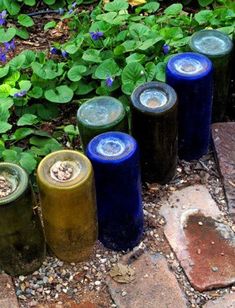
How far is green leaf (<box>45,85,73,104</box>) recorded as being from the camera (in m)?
3.15

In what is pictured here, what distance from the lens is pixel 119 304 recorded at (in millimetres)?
2541

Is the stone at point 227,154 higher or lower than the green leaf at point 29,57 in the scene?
lower

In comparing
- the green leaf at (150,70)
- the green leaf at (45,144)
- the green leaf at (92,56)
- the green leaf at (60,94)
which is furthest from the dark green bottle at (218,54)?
the green leaf at (45,144)

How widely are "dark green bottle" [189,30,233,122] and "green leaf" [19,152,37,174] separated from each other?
80 centimetres

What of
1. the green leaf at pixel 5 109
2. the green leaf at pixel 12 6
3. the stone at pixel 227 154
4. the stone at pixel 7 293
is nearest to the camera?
the stone at pixel 7 293

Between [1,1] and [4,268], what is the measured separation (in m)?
1.74

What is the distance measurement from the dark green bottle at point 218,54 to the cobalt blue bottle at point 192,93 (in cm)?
11

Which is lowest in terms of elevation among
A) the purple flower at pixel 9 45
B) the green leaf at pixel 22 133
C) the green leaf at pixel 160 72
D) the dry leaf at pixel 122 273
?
the dry leaf at pixel 122 273

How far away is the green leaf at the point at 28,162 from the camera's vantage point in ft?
9.20

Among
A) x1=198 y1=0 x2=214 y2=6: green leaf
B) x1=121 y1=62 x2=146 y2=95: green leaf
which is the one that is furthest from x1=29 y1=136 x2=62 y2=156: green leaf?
x1=198 y1=0 x2=214 y2=6: green leaf

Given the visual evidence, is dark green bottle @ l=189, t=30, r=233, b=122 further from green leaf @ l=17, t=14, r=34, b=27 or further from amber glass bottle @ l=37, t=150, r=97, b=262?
green leaf @ l=17, t=14, r=34, b=27

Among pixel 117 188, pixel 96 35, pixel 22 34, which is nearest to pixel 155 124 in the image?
pixel 117 188

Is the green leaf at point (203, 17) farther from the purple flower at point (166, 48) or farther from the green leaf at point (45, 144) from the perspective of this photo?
the green leaf at point (45, 144)

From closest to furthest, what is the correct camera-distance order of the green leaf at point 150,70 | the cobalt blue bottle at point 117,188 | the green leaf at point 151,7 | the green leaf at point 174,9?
the cobalt blue bottle at point 117,188, the green leaf at point 150,70, the green leaf at point 174,9, the green leaf at point 151,7
